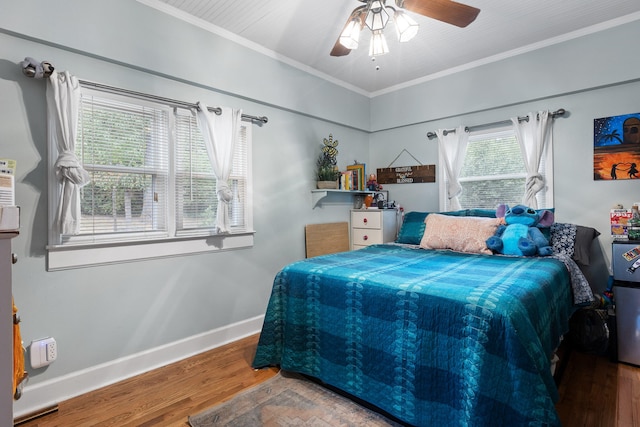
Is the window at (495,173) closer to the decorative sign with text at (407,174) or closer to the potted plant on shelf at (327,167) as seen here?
the decorative sign with text at (407,174)

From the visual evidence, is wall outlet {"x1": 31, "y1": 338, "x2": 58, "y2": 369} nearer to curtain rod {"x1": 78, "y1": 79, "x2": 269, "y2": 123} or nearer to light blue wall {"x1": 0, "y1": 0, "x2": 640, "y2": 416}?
light blue wall {"x1": 0, "y1": 0, "x2": 640, "y2": 416}

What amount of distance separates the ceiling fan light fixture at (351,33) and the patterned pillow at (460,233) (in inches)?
68.0

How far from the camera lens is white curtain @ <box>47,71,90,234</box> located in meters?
1.88

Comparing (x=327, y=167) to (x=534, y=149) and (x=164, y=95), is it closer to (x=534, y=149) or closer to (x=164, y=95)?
(x=164, y=95)

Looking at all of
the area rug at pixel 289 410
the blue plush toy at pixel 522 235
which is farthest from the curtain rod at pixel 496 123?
the area rug at pixel 289 410

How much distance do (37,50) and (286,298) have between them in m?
2.11

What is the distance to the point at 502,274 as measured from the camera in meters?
1.84

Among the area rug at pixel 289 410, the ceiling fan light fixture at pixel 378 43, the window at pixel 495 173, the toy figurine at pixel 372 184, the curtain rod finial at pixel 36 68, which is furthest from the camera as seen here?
the toy figurine at pixel 372 184

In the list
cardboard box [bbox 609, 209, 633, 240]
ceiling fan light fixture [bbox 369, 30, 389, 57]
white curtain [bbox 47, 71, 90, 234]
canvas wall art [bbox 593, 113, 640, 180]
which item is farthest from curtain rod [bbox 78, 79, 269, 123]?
cardboard box [bbox 609, 209, 633, 240]

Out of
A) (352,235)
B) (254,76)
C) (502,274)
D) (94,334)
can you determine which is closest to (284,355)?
(94,334)

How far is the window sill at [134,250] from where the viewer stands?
1946 mm

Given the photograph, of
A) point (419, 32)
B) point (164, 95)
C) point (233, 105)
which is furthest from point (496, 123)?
point (164, 95)

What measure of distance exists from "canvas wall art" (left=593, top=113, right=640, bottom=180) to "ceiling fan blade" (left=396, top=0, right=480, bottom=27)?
1.75 meters

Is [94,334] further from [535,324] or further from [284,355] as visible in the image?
[535,324]
